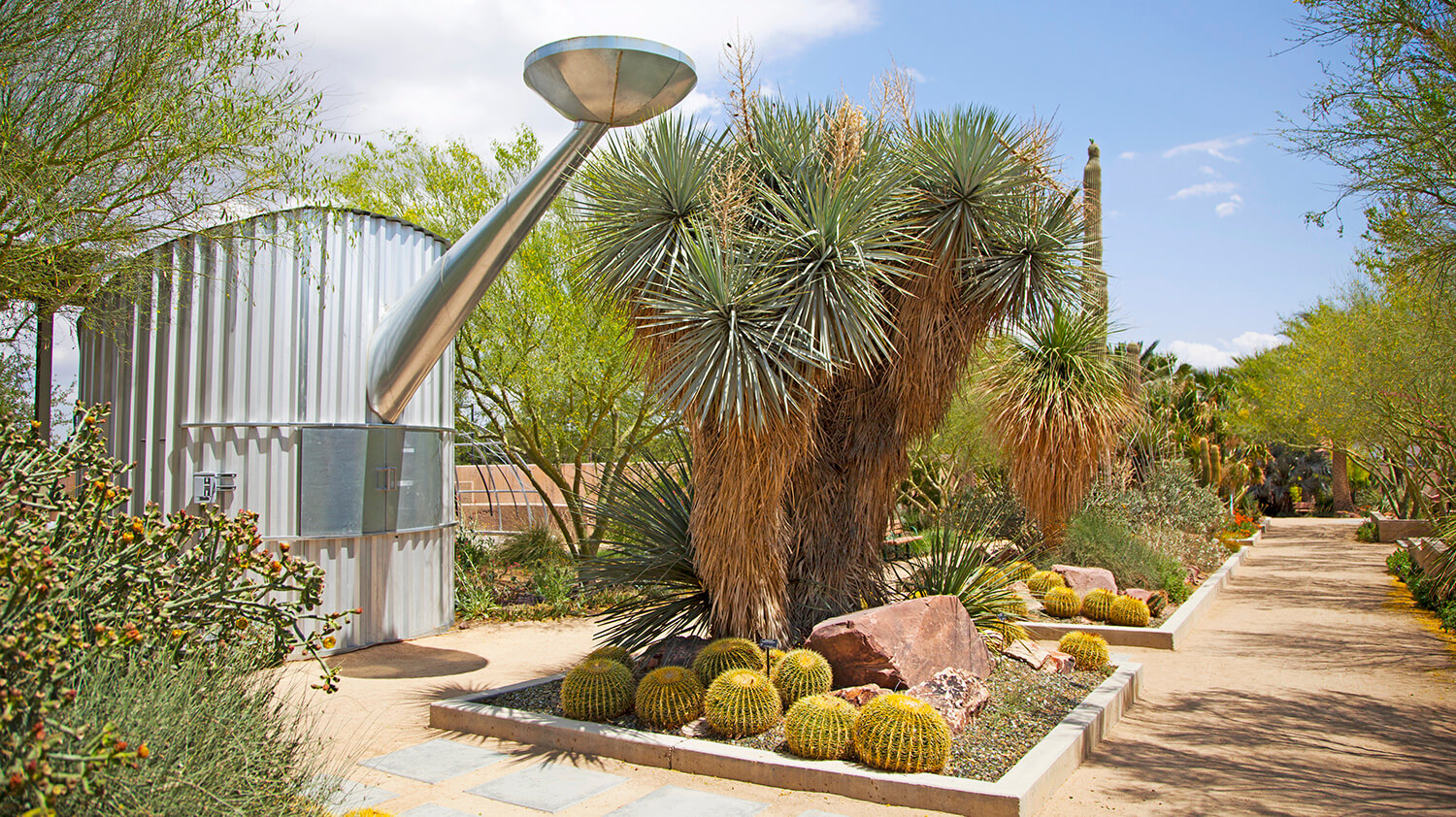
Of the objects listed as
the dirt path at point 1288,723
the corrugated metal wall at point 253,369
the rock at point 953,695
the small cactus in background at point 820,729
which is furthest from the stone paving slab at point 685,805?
the corrugated metal wall at point 253,369

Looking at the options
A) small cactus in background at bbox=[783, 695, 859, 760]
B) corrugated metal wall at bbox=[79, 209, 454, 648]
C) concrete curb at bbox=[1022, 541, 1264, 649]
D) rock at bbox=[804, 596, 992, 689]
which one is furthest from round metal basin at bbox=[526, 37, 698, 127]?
concrete curb at bbox=[1022, 541, 1264, 649]

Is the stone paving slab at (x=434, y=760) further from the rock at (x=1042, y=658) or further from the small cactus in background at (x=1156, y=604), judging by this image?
the small cactus in background at (x=1156, y=604)

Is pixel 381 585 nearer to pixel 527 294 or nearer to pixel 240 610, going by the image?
pixel 527 294

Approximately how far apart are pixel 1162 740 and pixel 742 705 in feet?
10.1

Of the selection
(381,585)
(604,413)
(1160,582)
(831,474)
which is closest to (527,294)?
(604,413)

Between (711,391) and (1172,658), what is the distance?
6249mm

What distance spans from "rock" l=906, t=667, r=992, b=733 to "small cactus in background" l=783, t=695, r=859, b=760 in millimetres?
714

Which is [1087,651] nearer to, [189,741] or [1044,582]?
[1044,582]

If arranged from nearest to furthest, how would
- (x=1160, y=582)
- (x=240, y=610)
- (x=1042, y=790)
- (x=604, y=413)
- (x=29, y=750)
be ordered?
(x=29, y=750) → (x=240, y=610) → (x=1042, y=790) → (x=1160, y=582) → (x=604, y=413)

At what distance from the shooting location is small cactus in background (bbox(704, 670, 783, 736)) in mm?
5941

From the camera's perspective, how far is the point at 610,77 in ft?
21.7

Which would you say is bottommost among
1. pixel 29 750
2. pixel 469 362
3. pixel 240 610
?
pixel 29 750

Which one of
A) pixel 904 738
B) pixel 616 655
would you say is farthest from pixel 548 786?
pixel 904 738

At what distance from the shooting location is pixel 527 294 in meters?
12.8
